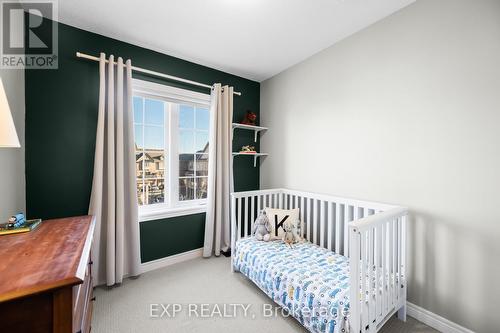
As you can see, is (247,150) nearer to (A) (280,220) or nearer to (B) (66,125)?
(A) (280,220)

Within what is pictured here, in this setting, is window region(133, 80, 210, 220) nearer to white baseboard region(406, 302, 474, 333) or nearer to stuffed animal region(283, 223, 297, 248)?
stuffed animal region(283, 223, 297, 248)

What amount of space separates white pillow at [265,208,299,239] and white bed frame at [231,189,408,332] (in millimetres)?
192

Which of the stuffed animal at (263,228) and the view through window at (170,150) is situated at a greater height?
the view through window at (170,150)

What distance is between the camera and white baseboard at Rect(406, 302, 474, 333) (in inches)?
59.2

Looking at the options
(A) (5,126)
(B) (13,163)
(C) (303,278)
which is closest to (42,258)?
(A) (5,126)

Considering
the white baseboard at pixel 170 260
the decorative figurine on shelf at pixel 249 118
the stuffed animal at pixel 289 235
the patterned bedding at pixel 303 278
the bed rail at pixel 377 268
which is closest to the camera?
the bed rail at pixel 377 268

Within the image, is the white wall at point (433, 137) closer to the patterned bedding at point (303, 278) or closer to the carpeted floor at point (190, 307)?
the carpeted floor at point (190, 307)

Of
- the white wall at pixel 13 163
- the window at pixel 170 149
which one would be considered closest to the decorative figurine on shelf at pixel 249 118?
the window at pixel 170 149

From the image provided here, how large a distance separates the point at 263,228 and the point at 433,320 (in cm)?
151

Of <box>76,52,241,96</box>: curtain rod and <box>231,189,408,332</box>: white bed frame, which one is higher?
<box>76,52,241,96</box>: curtain rod

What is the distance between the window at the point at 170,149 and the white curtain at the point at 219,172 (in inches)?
7.6

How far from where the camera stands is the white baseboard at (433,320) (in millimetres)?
1504

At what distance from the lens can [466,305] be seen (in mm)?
1463

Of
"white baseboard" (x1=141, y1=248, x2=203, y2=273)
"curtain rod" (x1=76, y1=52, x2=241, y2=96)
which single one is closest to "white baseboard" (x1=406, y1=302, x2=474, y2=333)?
"white baseboard" (x1=141, y1=248, x2=203, y2=273)
